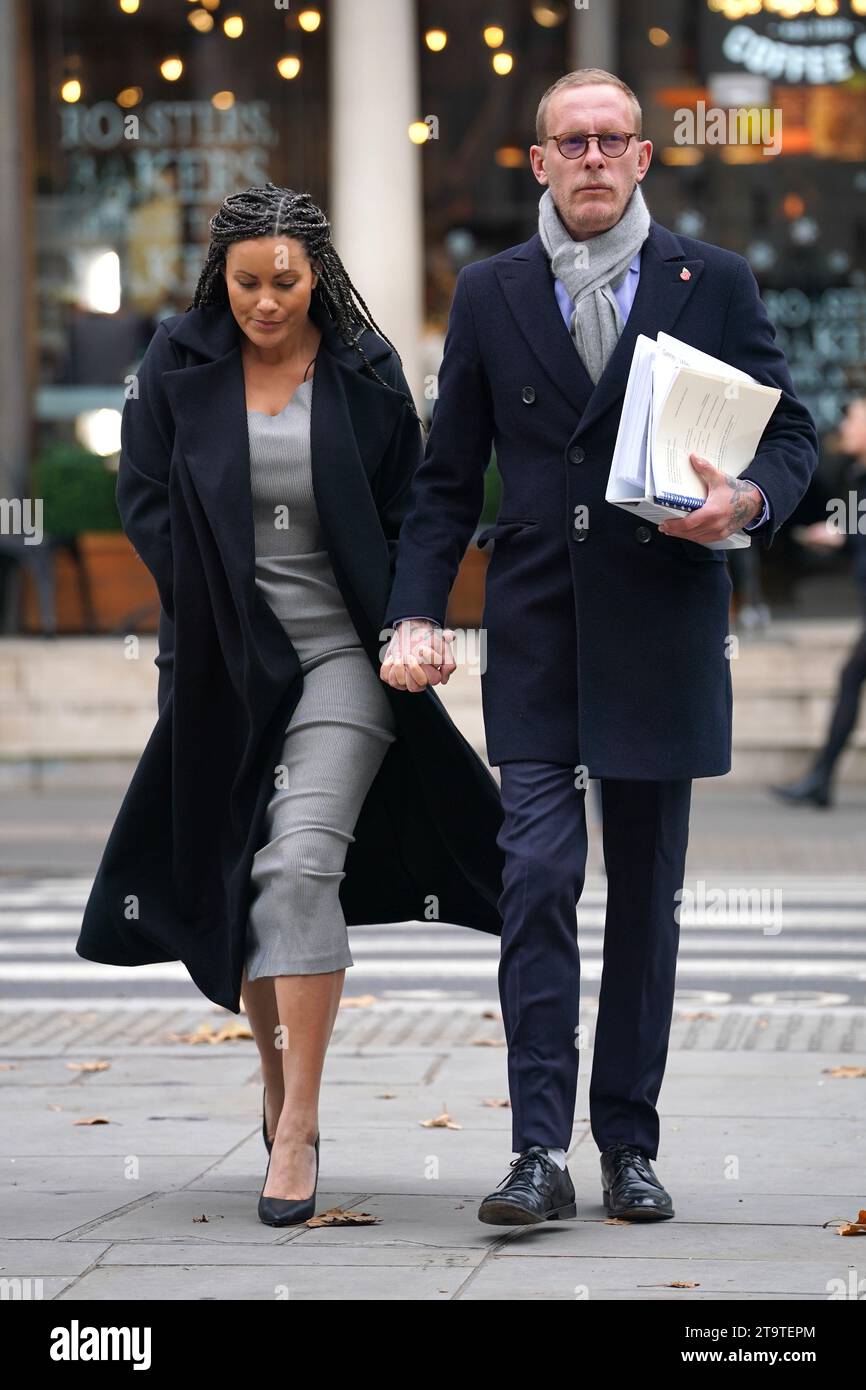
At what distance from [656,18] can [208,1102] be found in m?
13.6

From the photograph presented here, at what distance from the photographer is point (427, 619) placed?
4.59 m

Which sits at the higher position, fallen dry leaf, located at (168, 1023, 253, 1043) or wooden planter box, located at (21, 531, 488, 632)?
wooden planter box, located at (21, 531, 488, 632)

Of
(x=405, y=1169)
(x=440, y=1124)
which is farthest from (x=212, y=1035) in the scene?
(x=405, y=1169)

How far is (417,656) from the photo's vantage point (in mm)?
4504

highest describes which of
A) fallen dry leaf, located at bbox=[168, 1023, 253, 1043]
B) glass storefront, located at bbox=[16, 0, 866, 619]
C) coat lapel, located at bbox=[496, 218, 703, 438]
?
glass storefront, located at bbox=[16, 0, 866, 619]

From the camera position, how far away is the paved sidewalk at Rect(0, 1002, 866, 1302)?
4.05 metres

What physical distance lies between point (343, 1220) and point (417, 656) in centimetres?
106

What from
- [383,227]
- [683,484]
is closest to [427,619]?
[683,484]

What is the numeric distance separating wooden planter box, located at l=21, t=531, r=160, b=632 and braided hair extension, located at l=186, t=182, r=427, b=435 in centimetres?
1117

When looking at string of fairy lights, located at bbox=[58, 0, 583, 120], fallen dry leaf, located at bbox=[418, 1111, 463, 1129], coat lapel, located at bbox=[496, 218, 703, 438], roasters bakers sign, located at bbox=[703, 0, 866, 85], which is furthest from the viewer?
string of fairy lights, located at bbox=[58, 0, 583, 120]

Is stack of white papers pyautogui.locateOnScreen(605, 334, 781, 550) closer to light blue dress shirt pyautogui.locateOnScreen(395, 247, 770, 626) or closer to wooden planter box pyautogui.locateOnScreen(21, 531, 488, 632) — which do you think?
light blue dress shirt pyautogui.locateOnScreen(395, 247, 770, 626)

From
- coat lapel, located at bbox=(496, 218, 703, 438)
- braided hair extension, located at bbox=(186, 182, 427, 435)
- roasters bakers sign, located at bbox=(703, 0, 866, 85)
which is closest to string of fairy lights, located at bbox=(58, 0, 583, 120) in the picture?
roasters bakers sign, located at bbox=(703, 0, 866, 85)

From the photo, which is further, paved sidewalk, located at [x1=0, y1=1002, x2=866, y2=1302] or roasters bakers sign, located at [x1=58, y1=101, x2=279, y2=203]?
roasters bakers sign, located at [x1=58, y1=101, x2=279, y2=203]

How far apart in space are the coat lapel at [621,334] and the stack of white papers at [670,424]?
8 cm
